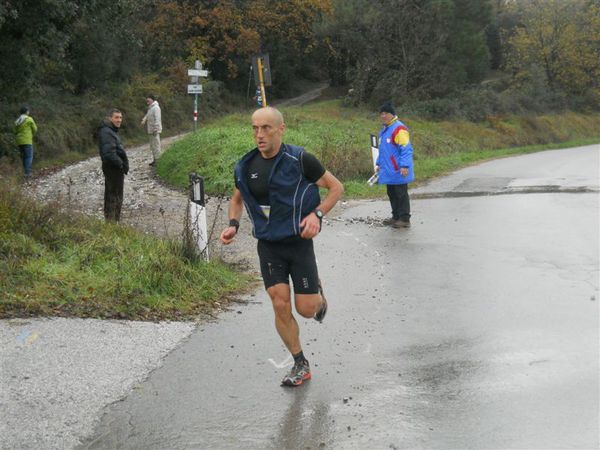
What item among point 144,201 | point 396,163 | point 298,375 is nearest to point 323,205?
point 298,375

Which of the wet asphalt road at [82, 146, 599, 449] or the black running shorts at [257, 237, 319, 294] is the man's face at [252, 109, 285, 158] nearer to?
the black running shorts at [257, 237, 319, 294]

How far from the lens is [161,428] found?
5000 millimetres

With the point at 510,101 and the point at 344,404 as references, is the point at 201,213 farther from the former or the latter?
the point at 510,101

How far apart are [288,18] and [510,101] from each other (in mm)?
16364

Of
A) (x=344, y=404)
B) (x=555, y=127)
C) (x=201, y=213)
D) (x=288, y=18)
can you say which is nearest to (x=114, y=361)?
(x=344, y=404)

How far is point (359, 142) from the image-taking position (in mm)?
25000

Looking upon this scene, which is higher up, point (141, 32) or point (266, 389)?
point (141, 32)

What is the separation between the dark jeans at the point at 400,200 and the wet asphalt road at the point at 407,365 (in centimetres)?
183

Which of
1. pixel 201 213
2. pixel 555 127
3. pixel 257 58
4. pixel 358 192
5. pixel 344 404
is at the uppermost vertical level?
pixel 257 58

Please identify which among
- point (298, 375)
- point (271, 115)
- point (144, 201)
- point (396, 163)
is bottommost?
A: point (144, 201)

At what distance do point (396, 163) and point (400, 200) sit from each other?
0.64m

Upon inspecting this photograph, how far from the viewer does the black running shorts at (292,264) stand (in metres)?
5.79

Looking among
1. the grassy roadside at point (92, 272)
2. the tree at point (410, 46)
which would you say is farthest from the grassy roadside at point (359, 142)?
the grassy roadside at point (92, 272)

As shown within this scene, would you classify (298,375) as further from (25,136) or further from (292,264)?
(25,136)
